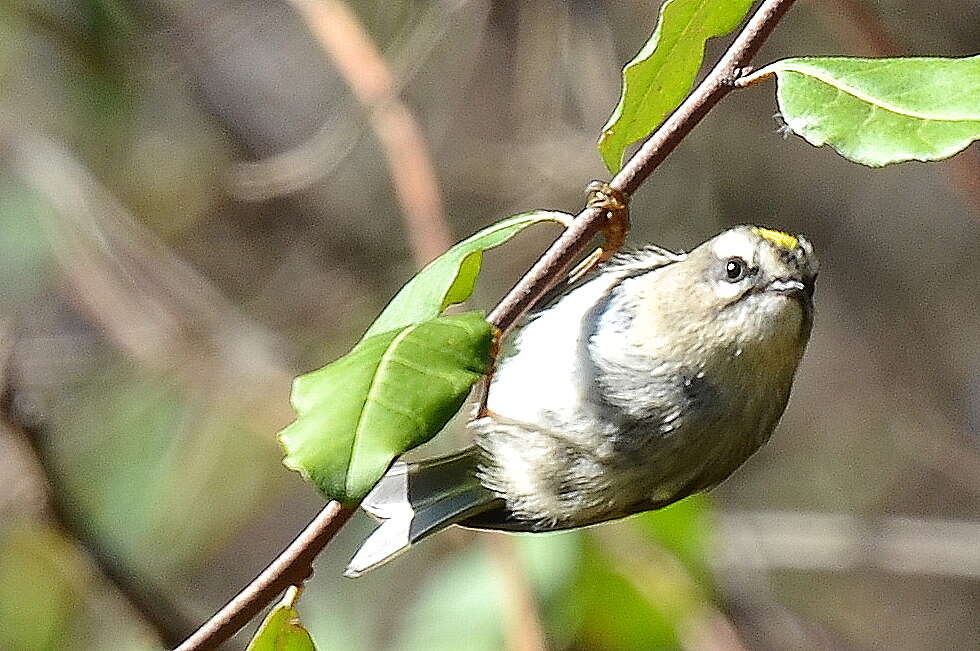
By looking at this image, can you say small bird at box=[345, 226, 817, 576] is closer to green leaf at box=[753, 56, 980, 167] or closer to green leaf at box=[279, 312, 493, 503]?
green leaf at box=[753, 56, 980, 167]

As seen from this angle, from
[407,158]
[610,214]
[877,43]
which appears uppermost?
[610,214]

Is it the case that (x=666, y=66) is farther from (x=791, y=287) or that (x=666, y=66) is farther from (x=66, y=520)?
(x=66, y=520)

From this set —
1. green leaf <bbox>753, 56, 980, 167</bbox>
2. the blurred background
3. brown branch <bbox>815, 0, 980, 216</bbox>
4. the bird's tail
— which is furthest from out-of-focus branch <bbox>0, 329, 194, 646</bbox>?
brown branch <bbox>815, 0, 980, 216</bbox>

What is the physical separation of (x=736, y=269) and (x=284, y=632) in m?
0.61

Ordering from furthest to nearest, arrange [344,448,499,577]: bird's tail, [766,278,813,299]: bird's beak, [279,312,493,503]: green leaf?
[344,448,499,577]: bird's tail → [766,278,813,299]: bird's beak → [279,312,493,503]: green leaf

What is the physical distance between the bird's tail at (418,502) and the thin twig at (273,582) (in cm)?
36

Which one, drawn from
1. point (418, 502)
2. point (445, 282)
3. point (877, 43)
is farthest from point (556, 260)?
point (877, 43)

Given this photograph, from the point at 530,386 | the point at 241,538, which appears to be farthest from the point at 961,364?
the point at 530,386

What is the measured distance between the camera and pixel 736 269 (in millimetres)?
1460

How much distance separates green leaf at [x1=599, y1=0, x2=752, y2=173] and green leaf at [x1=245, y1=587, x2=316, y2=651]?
0.48m

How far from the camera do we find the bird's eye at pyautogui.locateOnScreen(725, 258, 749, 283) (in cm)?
145

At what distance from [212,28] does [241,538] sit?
130cm

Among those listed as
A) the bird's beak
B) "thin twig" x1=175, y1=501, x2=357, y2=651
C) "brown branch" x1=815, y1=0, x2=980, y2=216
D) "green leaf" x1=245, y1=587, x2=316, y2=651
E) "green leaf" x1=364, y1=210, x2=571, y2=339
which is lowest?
"brown branch" x1=815, y1=0, x2=980, y2=216

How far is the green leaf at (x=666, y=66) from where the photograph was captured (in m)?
1.13
